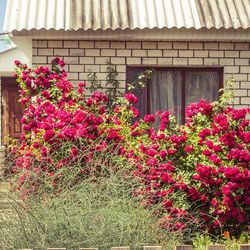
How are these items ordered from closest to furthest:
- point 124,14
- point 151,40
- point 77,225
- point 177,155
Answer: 1. point 77,225
2. point 177,155
3. point 124,14
4. point 151,40

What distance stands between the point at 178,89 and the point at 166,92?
8.2 inches

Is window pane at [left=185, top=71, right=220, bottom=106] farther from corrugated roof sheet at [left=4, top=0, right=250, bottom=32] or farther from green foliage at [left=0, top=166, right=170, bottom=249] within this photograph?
green foliage at [left=0, top=166, right=170, bottom=249]

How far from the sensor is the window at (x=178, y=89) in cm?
1221

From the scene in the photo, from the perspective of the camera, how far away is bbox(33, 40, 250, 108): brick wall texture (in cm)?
1177

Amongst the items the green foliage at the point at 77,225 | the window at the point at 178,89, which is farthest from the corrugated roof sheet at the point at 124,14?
the green foliage at the point at 77,225

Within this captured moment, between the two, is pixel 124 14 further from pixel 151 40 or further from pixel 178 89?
pixel 178 89

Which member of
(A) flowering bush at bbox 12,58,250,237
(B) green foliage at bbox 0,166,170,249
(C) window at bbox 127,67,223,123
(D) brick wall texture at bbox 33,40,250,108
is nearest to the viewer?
(B) green foliage at bbox 0,166,170,249

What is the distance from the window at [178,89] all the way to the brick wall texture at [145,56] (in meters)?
0.22

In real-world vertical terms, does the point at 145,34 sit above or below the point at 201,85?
above

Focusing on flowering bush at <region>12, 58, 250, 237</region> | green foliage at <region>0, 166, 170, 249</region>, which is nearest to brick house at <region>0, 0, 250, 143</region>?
flowering bush at <region>12, 58, 250, 237</region>

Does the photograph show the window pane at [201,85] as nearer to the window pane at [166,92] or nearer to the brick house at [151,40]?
the brick house at [151,40]

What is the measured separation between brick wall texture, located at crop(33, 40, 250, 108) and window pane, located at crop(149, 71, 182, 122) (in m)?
0.28

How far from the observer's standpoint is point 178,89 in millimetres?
12281

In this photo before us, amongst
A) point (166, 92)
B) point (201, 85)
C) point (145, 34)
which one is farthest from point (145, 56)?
point (201, 85)
